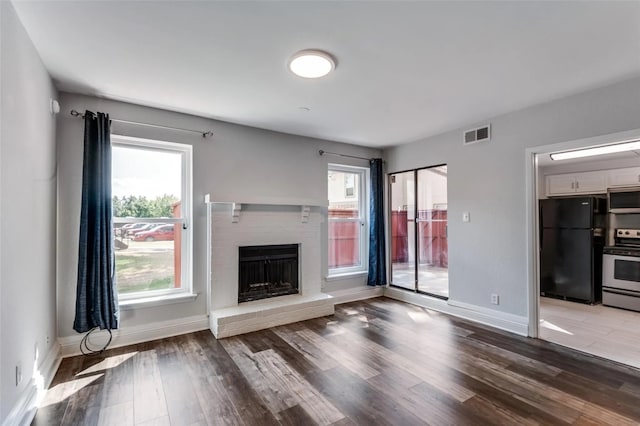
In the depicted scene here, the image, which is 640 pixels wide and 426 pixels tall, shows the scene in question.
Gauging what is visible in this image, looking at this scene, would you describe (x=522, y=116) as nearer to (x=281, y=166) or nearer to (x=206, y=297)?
(x=281, y=166)

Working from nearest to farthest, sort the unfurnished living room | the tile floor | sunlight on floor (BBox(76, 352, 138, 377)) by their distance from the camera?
the unfurnished living room < sunlight on floor (BBox(76, 352, 138, 377)) < the tile floor

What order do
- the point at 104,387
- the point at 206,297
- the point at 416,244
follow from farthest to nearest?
1. the point at 416,244
2. the point at 206,297
3. the point at 104,387

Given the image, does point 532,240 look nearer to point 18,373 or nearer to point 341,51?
point 341,51

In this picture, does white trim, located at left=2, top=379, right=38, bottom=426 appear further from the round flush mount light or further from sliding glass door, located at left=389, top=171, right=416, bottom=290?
sliding glass door, located at left=389, top=171, right=416, bottom=290

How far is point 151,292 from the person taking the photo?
331 cm

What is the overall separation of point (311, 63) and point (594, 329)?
4153 millimetres

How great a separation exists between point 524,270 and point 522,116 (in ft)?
5.49

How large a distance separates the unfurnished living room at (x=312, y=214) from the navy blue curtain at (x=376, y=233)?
0.04m

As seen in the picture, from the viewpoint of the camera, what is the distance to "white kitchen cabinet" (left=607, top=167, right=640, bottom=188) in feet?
14.1

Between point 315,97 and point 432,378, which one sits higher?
point 315,97

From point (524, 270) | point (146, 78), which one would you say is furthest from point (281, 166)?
point (524, 270)

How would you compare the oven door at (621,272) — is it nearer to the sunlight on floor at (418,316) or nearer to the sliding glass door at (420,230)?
the sliding glass door at (420,230)

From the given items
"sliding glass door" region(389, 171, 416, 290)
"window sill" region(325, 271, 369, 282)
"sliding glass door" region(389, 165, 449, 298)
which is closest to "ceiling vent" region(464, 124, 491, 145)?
"sliding glass door" region(389, 165, 449, 298)

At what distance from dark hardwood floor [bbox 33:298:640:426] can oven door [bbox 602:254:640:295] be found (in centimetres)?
222
